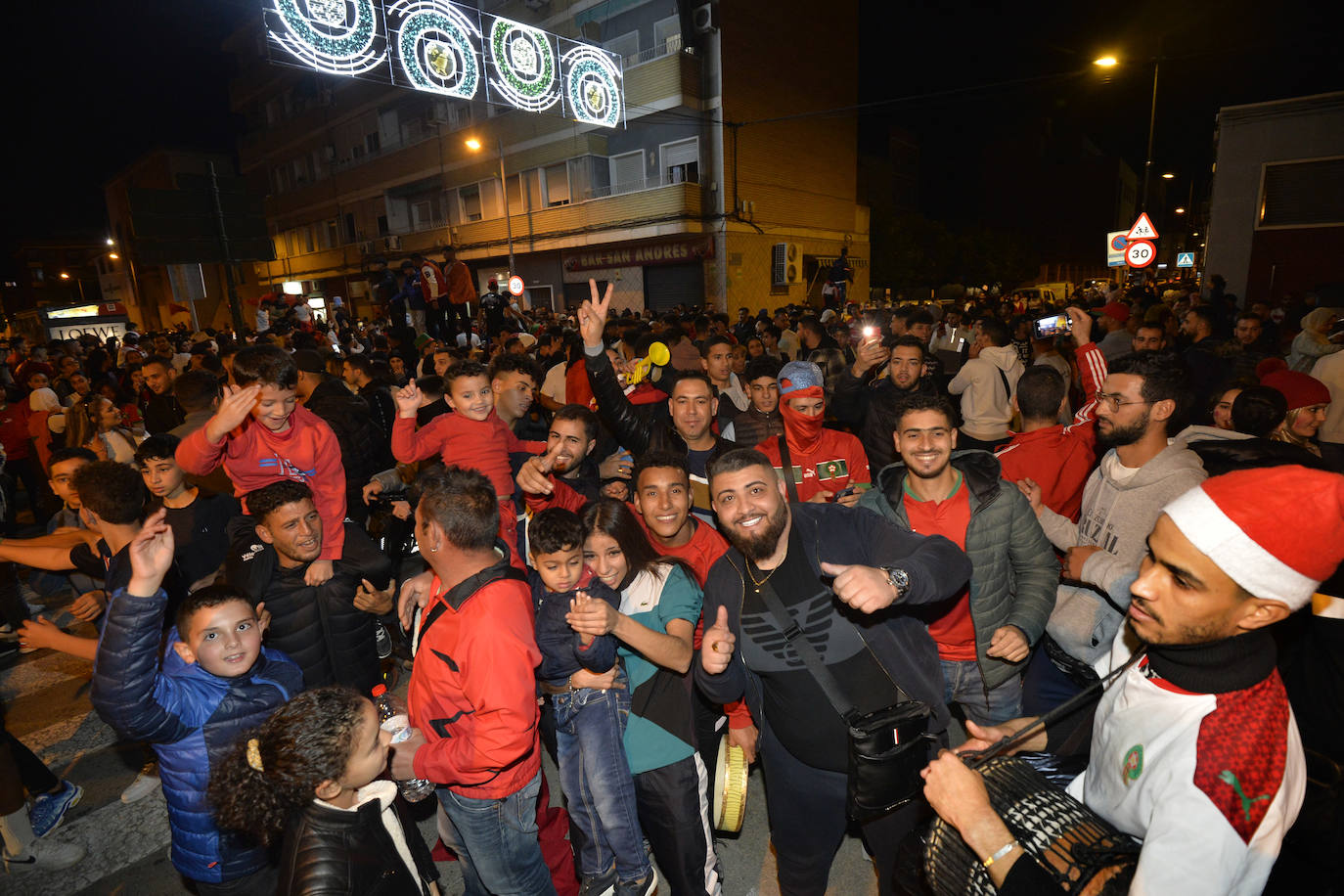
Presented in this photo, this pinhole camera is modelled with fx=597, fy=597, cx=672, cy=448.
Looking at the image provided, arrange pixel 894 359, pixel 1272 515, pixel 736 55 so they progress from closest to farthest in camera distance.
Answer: pixel 1272 515
pixel 894 359
pixel 736 55

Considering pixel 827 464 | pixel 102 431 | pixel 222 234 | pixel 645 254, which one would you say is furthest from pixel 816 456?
pixel 645 254

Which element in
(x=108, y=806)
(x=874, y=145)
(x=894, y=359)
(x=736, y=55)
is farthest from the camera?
(x=874, y=145)

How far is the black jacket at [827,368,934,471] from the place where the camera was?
5242 mm

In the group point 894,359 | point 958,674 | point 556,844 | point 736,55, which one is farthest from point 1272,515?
point 736,55

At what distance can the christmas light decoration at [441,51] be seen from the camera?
1274 centimetres

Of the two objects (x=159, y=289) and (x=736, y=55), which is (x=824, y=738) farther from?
(x=159, y=289)

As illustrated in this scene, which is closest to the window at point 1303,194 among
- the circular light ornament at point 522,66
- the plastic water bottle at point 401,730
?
the circular light ornament at point 522,66

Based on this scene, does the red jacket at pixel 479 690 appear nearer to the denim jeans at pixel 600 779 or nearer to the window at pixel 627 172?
the denim jeans at pixel 600 779

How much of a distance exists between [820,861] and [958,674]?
1.16 m

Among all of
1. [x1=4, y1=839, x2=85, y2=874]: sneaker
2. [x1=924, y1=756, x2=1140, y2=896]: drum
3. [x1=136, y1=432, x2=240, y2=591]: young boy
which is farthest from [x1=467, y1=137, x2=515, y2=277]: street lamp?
[x1=924, y1=756, x2=1140, y2=896]: drum

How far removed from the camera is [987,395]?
629 centimetres

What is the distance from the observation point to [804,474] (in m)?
4.14

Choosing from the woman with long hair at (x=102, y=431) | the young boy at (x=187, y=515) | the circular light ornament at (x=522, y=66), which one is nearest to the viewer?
the young boy at (x=187, y=515)

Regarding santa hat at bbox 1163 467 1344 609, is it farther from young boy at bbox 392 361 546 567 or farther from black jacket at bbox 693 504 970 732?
young boy at bbox 392 361 546 567
